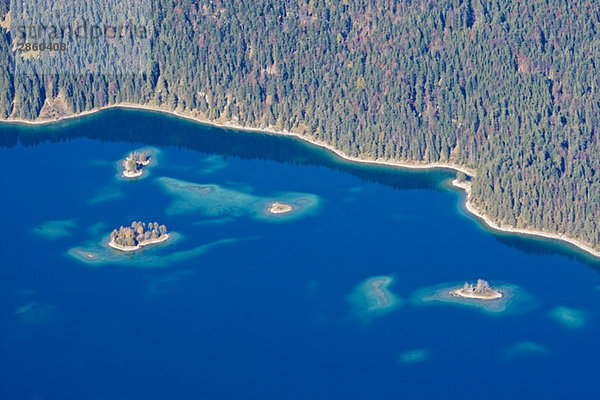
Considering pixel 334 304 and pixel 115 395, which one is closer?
pixel 115 395

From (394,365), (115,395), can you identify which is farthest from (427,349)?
(115,395)

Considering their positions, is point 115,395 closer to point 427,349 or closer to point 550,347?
point 427,349

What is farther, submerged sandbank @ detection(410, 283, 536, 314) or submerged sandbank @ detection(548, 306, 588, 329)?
submerged sandbank @ detection(410, 283, 536, 314)

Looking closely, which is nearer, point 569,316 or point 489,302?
point 569,316

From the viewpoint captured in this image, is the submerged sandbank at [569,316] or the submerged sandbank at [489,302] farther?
the submerged sandbank at [489,302]

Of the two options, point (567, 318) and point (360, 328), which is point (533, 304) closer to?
point (567, 318)

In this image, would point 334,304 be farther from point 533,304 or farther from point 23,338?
point 23,338

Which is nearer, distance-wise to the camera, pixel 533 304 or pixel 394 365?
pixel 394 365

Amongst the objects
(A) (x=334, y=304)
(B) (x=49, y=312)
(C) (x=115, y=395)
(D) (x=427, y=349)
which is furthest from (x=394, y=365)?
(B) (x=49, y=312)
